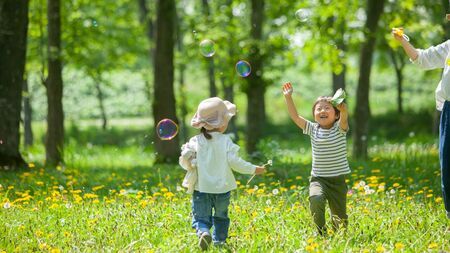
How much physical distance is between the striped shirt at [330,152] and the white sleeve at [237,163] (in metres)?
0.72

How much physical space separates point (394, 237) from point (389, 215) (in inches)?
30.1

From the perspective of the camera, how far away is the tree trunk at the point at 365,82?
42.2 ft

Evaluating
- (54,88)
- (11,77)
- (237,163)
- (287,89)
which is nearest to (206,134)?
(237,163)

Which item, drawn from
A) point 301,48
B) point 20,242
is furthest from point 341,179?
point 301,48

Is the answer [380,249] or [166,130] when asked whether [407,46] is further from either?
[166,130]

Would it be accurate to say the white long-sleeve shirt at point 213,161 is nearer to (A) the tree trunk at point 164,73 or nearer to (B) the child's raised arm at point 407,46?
(B) the child's raised arm at point 407,46

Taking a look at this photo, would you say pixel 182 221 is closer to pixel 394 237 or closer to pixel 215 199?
pixel 215 199

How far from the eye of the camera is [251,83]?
45.1 ft

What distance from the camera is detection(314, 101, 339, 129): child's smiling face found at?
215 inches

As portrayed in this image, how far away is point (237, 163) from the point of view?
5125 mm

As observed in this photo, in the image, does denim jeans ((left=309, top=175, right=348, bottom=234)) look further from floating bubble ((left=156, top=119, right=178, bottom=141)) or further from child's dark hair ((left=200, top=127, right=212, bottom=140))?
floating bubble ((left=156, top=119, right=178, bottom=141))

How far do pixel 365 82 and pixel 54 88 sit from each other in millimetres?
6187

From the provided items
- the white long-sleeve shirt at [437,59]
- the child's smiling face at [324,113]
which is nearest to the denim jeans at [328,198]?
the child's smiling face at [324,113]

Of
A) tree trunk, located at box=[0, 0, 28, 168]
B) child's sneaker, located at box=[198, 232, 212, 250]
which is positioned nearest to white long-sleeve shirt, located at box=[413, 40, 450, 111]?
child's sneaker, located at box=[198, 232, 212, 250]
